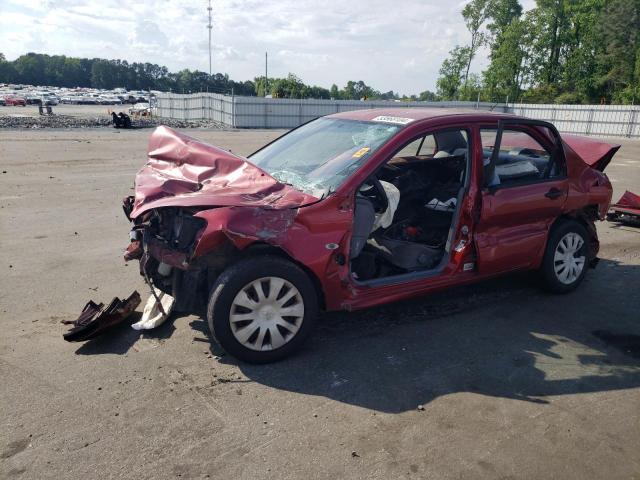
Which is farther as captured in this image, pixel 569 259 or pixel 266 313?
pixel 569 259

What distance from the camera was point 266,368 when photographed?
3.73 metres

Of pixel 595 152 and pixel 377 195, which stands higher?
pixel 595 152

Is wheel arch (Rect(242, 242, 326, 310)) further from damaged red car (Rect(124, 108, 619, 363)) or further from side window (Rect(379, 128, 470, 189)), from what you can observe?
side window (Rect(379, 128, 470, 189))

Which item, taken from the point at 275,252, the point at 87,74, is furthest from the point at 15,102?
the point at 87,74

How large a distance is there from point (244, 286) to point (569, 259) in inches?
137

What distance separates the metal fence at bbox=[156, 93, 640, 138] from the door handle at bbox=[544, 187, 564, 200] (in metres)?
28.7

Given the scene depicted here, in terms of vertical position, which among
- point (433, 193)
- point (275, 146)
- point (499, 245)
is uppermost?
point (275, 146)

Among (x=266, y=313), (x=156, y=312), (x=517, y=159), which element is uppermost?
(x=517, y=159)

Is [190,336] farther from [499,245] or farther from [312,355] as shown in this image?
[499,245]

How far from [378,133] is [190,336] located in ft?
7.34

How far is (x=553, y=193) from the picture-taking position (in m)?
5.07

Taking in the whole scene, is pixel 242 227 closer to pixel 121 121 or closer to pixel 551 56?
pixel 121 121

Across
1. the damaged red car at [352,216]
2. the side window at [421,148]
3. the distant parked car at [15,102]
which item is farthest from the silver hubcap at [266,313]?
the distant parked car at [15,102]

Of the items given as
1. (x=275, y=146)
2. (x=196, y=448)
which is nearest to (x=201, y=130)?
(x=275, y=146)
